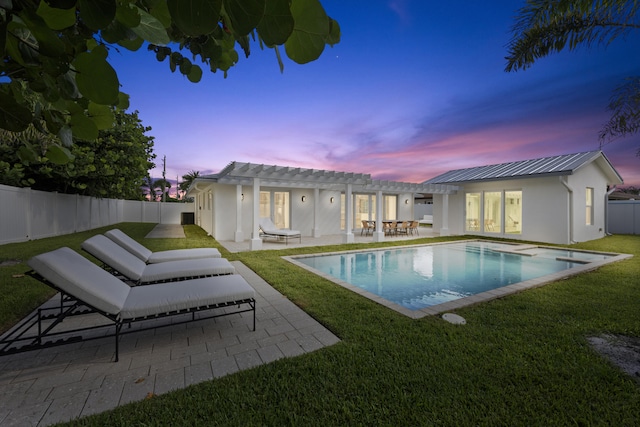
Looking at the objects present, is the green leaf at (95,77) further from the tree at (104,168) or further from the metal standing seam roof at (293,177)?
the tree at (104,168)

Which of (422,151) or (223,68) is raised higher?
(422,151)

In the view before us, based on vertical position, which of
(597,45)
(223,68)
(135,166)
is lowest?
(223,68)

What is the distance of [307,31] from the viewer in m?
0.63

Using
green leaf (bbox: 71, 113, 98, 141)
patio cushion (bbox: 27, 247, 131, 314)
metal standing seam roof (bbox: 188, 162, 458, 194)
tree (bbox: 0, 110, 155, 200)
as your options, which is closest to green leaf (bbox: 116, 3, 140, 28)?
green leaf (bbox: 71, 113, 98, 141)

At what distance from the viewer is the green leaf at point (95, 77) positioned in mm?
642

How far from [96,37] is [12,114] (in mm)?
449

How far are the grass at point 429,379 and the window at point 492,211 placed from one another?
12.1 m

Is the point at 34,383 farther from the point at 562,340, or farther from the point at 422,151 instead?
the point at 422,151

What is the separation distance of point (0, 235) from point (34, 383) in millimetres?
10998

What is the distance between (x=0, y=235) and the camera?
31.3ft

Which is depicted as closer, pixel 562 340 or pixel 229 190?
pixel 562 340

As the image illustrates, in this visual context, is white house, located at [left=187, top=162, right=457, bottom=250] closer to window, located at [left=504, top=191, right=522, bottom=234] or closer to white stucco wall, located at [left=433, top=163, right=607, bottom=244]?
window, located at [left=504, top=191, right=522, bottom=234]

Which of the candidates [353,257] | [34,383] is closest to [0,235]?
[34,383]

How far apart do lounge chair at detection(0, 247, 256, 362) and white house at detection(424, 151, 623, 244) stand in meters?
14.9
